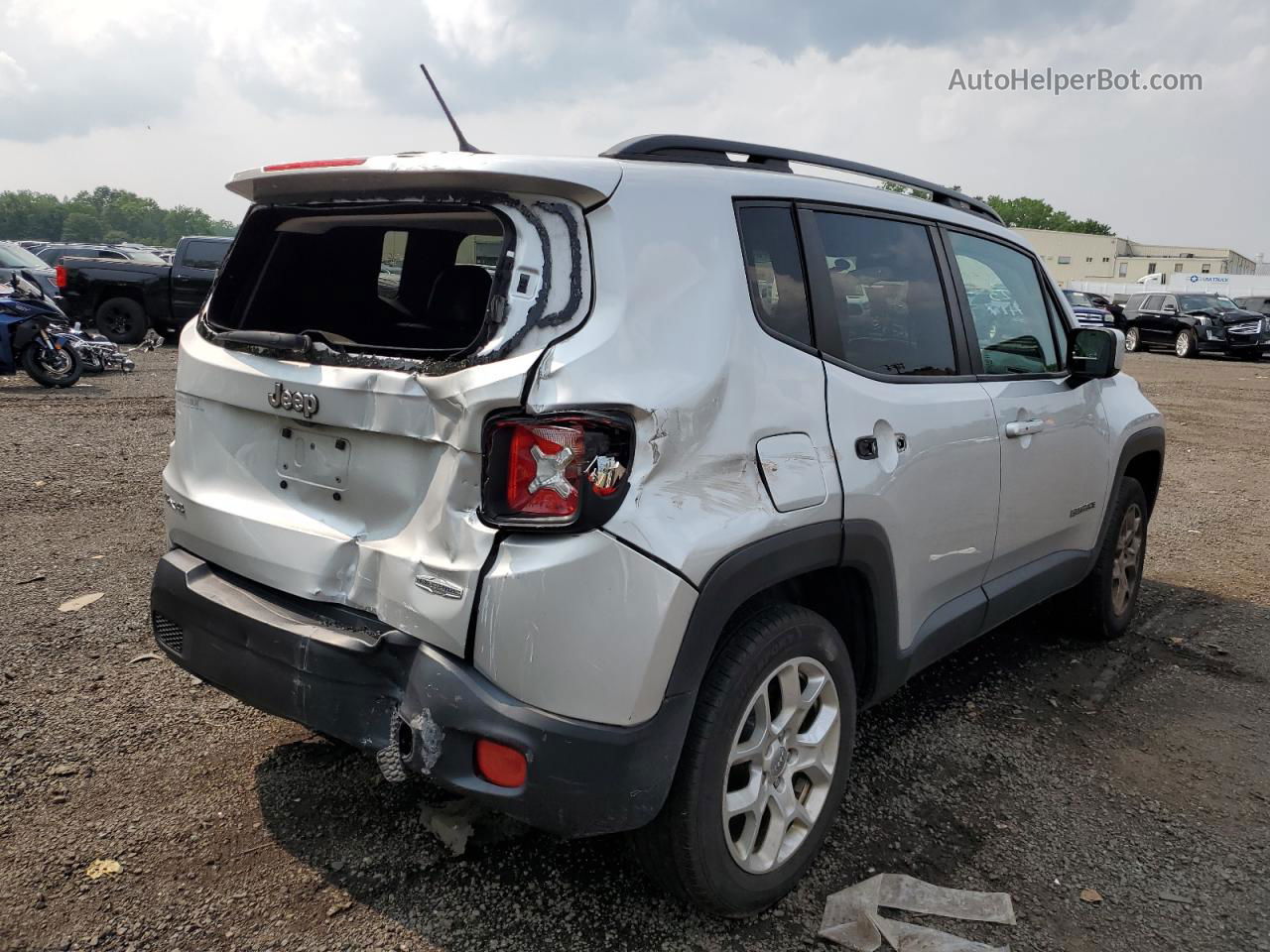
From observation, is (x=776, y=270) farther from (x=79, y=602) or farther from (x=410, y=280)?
(x=79, y=602)

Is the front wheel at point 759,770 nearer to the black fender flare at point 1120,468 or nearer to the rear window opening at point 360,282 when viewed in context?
the rear window opening at point 360,282

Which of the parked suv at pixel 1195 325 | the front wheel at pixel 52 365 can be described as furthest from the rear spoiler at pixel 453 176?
the parked suv at pixel 1195 325

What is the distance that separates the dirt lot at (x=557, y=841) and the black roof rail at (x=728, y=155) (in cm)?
189

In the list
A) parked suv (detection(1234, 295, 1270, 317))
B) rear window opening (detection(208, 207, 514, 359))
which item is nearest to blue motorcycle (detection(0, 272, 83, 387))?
rear window opening (detection(208, 207, 514, 359))

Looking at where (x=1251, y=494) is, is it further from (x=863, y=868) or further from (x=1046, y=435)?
(x=863, y=868)

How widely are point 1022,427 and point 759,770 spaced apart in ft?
5.56

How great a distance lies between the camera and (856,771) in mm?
3367

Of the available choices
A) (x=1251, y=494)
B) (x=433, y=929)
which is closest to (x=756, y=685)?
(x=433, y=929)

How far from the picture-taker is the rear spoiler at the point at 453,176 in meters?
2.21

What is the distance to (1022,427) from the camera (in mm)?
3498

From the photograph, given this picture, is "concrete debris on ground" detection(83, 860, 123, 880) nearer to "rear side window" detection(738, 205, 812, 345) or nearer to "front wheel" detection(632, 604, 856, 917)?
"front wheel" detection(632, 604, 856, 917)

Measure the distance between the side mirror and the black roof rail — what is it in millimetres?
915

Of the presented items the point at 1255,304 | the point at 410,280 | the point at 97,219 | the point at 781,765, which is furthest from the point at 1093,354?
the point at 97,219

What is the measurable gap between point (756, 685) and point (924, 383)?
119 cm
